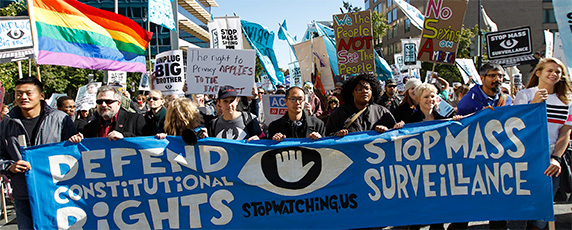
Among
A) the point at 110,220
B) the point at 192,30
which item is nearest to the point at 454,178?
the point at 110,220

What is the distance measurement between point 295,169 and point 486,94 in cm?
208

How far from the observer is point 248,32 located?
10.5 meters

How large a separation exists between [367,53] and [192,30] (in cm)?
5091

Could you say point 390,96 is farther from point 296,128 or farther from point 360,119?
point 296,128

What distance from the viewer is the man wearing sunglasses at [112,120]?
416 centimetres

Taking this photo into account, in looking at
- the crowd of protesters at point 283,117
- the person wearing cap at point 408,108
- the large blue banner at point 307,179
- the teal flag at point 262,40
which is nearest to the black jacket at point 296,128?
the crowd of protesters at point 283,117

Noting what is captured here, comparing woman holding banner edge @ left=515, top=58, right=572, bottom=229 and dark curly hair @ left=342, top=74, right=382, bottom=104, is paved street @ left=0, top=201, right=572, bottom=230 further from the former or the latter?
dark curly hair @ left=342, top=74, right=382, bottom=104

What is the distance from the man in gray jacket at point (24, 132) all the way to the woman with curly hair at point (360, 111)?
8.46ft

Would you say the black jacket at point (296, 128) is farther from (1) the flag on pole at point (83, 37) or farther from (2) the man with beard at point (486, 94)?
(1) the flag on pole at point (83, 37)

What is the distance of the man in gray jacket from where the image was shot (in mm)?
3730

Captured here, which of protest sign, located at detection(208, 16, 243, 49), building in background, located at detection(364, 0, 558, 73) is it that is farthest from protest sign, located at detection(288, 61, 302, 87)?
building in background, located at detection(364, 0, 558, 73)

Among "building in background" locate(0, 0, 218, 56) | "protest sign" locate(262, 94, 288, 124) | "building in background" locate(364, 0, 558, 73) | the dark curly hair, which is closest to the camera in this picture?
the dark curly hair

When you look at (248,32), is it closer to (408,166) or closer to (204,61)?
(204,61)

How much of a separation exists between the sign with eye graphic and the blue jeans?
129 inches
